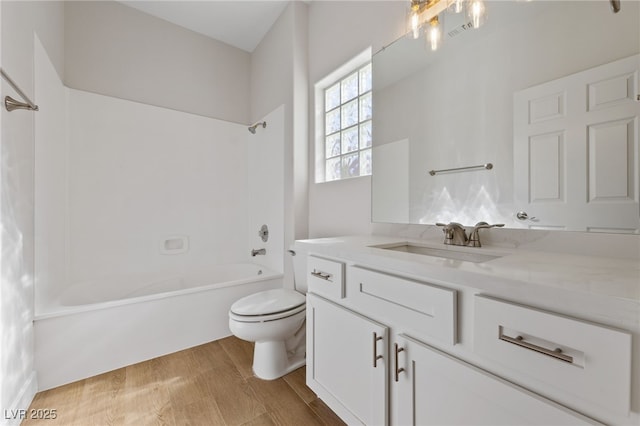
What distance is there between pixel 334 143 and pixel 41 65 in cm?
185

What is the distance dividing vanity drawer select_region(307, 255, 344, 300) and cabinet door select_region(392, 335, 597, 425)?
318 mm

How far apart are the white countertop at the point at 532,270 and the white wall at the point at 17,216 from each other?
5.03 feet

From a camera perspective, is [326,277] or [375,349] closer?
[375,349]

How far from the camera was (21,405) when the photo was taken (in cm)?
128

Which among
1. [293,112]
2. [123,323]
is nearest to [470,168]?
[293,112]

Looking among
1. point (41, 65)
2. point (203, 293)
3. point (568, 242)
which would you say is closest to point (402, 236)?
point (568, 242)

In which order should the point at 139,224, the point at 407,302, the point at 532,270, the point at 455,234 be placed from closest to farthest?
the point at 532,270, the point at 407,302, the point at 455,234, the point at 139,224

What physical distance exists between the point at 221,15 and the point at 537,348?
304 cm

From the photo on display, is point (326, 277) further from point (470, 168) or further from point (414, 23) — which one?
point (414, 23)

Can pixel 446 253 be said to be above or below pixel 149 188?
below

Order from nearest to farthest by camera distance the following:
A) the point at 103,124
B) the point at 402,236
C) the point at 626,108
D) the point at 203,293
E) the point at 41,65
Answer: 1. the point at 626,108
2. the point at 402,236
3. the point at 41,65
4. the point at 203,293
5. the point at 103,124

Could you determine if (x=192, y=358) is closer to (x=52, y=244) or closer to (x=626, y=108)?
(x=52, y=244)

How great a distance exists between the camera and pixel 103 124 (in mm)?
2221

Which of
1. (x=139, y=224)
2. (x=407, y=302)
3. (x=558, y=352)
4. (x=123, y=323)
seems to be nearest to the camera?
(x=558, y=352)
